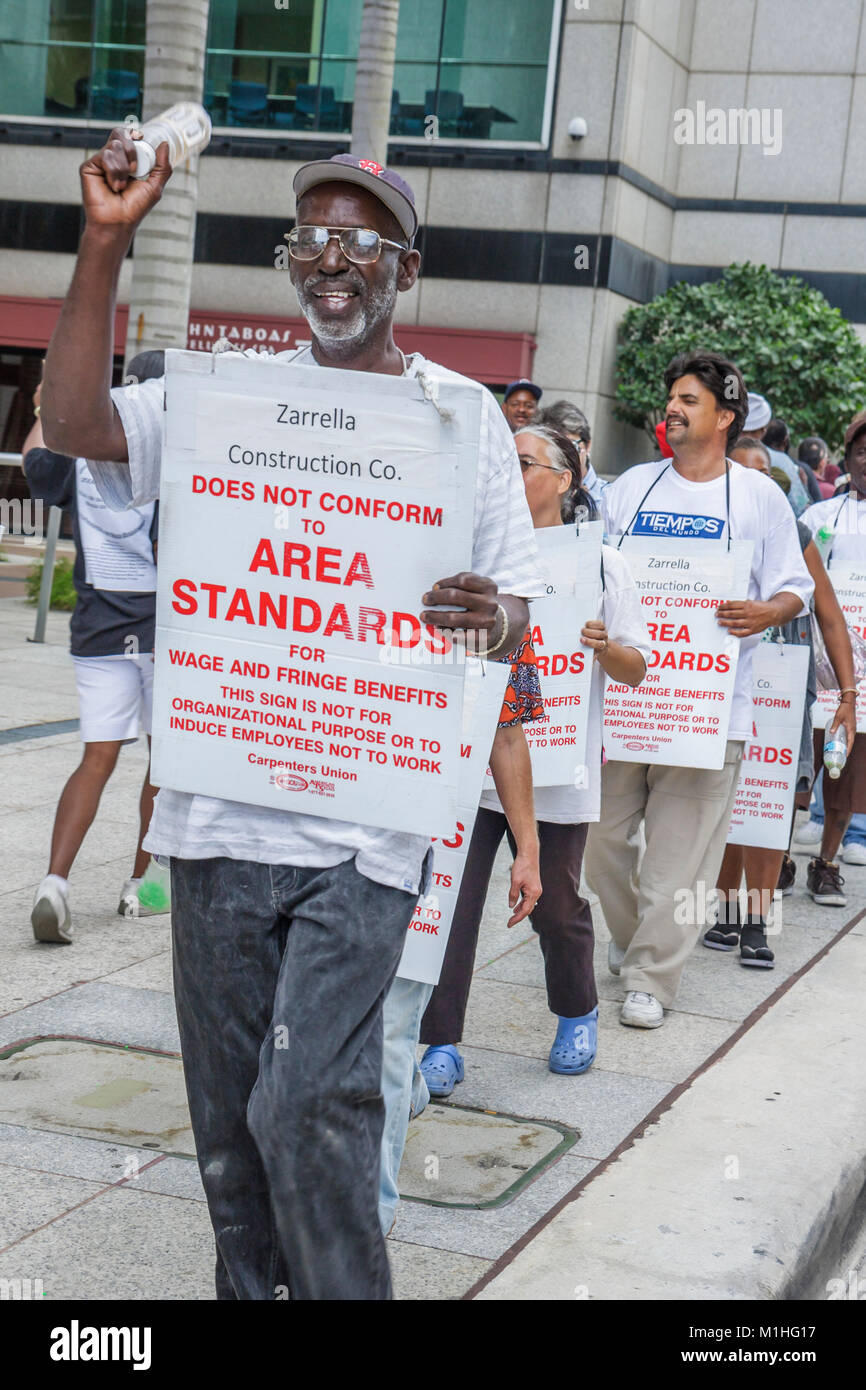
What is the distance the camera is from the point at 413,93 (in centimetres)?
2067

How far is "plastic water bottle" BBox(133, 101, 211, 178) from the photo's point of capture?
2321 millimetres

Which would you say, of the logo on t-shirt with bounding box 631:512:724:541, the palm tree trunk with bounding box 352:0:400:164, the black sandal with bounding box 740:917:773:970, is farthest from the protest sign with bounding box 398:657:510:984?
the palm tree trunk with bounding box 352:0:400:164

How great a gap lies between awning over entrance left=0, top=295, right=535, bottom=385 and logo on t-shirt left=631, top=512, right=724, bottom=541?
575 inches

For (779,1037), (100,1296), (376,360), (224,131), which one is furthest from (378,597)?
(224,131)

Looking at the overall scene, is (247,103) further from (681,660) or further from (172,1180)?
(172,1180)

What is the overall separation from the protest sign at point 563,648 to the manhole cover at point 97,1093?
51.2 inches

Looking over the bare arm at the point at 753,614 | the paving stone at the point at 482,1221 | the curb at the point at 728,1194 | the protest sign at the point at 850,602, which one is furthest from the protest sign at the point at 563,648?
the protest sign at the point at 850,602

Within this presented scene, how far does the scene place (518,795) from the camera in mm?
3652

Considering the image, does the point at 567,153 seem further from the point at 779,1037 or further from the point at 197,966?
the point at 197,966

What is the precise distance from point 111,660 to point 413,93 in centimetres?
1686

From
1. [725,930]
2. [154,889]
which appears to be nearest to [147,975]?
[154,889]

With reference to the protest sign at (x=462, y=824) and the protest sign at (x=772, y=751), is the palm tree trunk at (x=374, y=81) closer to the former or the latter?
the protest sign at (x=772, y=751)

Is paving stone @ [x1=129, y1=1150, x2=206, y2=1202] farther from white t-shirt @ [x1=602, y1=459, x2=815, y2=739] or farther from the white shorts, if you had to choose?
white t-shirt @ [x1=602, y1=459, x2=815, y2=739]

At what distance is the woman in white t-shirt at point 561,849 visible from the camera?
436cm
